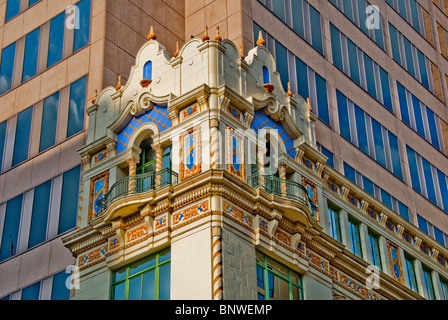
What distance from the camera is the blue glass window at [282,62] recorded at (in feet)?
158

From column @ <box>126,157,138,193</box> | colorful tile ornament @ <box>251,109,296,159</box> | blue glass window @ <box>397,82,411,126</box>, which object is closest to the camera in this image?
column @ <box>126,157,138,193</box>

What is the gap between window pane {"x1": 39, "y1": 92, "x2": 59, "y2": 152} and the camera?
4678 centimetres

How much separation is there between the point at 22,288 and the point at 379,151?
2114cm

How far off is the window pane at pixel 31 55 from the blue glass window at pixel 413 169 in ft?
71.9

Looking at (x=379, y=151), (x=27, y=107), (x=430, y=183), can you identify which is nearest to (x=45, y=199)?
(x=27, y=107)

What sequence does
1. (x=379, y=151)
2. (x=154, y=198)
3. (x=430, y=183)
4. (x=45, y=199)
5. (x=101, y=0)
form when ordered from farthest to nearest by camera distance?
(x=430, y=183) → (x=379, y=151) → (x=101, y=0) → (x=45, y=199) → (x=154, y=198)

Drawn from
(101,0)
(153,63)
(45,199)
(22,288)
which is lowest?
(22,288)

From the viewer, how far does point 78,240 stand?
135 feet

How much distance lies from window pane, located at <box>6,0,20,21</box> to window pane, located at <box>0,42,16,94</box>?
2214 mm

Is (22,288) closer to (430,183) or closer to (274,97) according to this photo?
(274,97)

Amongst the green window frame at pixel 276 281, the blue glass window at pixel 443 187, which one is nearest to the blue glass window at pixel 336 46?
the blue glass window at pixel 443 187

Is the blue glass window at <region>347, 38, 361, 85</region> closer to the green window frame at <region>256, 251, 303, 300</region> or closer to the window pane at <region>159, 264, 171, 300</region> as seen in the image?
the green window frame at <region>256, 251, 303, 300</region>

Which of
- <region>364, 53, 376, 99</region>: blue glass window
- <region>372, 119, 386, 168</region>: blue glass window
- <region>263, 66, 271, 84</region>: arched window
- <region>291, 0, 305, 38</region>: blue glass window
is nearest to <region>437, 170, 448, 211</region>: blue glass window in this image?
<region>372, 119, 386, 168</region>: blue glass window

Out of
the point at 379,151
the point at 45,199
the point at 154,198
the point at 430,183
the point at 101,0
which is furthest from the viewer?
the point at 430,183
